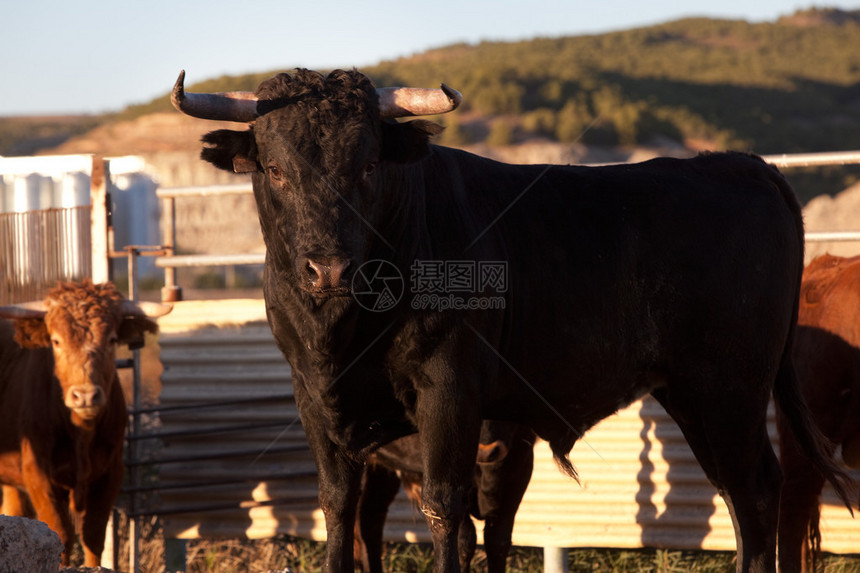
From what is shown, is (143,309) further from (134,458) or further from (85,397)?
(134,458)

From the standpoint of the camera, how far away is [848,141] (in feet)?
145

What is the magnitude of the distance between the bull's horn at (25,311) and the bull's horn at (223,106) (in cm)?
357

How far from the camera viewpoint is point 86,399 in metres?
5.71

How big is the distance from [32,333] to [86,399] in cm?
83

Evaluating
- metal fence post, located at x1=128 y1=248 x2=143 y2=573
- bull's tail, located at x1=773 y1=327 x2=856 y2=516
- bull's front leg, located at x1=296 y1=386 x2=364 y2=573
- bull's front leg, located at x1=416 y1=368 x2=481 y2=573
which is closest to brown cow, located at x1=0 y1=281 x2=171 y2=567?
metal fence post, located at x1=128 y1=248 x2=143 y2=573

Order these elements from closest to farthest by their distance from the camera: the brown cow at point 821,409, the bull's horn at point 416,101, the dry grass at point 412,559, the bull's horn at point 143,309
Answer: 1. the bull's horn at point 416,101
2. the brown cow at point 821,409
3. the dry grass at point 412,559
4. the bull's horn at point 143,309

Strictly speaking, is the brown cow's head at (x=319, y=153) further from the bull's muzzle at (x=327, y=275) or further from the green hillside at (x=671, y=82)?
the green hillside at (x=671, y=82)

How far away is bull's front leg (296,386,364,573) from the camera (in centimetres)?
353

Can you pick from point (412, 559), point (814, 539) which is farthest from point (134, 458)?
point (814, 539)

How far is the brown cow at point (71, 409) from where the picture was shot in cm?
583

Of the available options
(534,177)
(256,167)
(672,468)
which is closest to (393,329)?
(256,167)

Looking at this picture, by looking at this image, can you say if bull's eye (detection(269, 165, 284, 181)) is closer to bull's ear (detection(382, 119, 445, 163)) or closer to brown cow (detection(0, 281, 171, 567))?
bull's ear (detection(382, 119, 445, 163))

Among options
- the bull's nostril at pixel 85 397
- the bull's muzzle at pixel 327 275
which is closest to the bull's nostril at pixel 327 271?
the bull's muzzle at pixel 327 275

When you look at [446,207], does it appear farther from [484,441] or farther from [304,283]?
[484,441]
